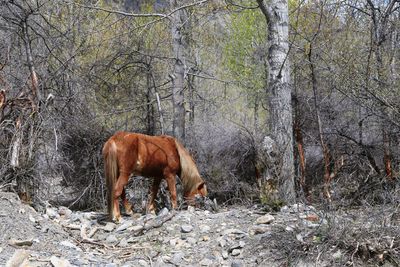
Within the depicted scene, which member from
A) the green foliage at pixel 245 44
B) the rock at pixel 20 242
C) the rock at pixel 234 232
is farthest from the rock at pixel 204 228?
the green foliage at pixel 245 44

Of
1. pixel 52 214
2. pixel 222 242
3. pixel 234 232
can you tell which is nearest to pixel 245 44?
pixel 52 214

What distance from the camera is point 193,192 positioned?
416 inches

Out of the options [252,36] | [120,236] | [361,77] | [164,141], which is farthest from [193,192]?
[252,36]

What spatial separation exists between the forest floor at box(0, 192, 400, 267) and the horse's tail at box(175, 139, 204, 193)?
1.73 meters

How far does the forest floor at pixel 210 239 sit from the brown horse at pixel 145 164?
1.03 metres

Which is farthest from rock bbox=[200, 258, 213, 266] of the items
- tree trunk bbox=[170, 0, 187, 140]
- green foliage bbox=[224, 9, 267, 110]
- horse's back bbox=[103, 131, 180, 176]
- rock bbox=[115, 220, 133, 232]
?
green foliage bbox=[224, 9, 267, 110]

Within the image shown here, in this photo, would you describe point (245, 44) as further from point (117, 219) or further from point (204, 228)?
point (204, 228)

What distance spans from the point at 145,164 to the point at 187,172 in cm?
85

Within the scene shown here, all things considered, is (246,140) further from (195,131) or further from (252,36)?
(252,36)

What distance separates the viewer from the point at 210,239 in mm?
7664

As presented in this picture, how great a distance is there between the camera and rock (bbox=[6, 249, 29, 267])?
247 inches

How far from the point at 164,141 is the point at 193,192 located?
1075mm

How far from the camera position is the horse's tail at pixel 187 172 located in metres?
10.5

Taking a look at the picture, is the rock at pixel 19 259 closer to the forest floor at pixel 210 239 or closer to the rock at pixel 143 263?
the forest floor at pixel 210 239
